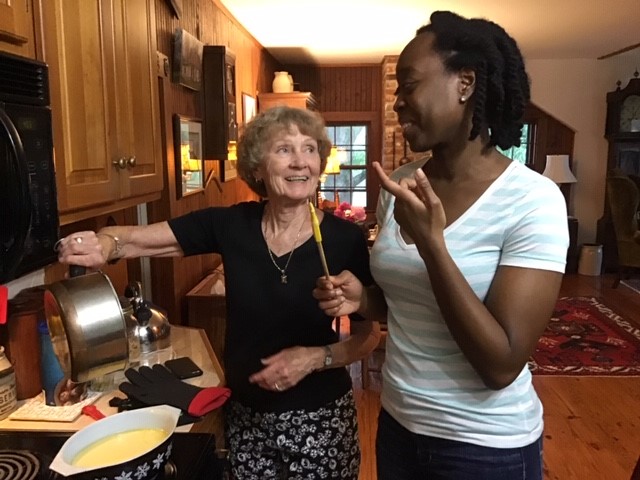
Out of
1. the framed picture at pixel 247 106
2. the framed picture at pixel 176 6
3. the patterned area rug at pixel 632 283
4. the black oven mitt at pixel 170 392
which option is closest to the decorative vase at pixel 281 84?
the framed picture at pixel 247 106

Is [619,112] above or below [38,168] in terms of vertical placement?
above

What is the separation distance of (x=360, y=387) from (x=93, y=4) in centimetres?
269

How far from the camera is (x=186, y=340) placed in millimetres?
1976

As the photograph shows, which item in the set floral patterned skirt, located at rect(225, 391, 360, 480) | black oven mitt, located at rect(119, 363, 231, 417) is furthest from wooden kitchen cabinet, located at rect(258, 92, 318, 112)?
floral patterned skirt, located at rect(225, 391, 360, 480)

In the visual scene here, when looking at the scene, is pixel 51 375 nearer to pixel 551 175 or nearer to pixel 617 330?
pixel 617 330


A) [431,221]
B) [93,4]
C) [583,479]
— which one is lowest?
[583,479]

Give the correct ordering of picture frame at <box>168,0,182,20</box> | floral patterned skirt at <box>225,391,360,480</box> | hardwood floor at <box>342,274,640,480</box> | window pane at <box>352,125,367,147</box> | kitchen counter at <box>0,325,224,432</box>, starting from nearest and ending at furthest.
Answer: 1. kitchen counter at <box>0,325,224,432</box>
2. floral patterned skirt at <box>225,391,360,480</box>
3. hardwood floor at <box>342,274,640,480</box>
4. picture frame at <box>168,0,182,20</box>
5. window pane at <box>352,125,367,147</box>

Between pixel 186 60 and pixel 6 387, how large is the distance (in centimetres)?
225

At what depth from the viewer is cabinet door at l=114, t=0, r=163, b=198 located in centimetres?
156

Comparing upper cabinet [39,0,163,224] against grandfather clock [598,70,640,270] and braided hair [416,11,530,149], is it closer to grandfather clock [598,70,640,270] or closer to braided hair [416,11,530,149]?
braided hair [416,11,530,149]

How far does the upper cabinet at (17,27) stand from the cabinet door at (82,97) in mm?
48

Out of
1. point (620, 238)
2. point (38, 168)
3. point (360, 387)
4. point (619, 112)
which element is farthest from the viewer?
point (619, 112)

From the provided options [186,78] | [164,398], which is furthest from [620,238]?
[164,398]

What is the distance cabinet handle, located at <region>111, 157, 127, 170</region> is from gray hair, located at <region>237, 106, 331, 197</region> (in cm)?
30
